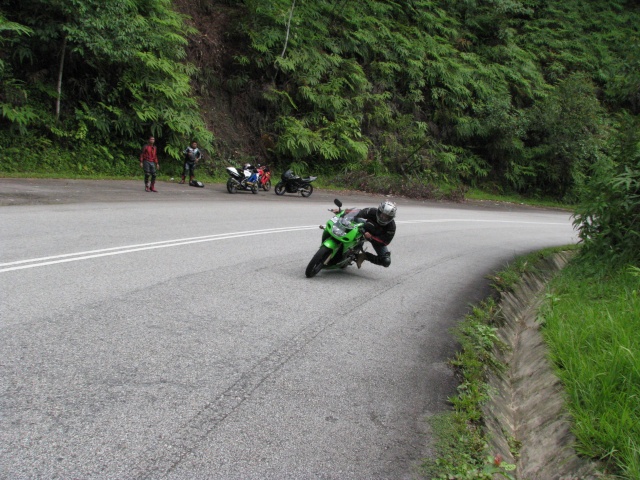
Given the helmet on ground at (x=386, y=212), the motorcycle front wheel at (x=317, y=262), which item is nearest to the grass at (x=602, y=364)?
the helmet on ground at (x=386, y=212)

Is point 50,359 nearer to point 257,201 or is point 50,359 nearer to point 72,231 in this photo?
point 72,231

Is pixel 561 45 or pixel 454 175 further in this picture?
pixel 561 45

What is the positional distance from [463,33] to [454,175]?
10365 millimetres

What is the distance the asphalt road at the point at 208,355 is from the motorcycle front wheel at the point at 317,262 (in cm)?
15

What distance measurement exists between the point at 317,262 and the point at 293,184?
13032 millimetres

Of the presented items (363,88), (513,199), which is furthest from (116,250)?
(513,199)

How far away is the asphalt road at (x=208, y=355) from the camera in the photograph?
322cm

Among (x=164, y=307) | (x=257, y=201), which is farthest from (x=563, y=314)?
(x=257, y=201)

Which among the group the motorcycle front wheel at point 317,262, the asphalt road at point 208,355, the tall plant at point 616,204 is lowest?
A: the asphalt road at point 208,355

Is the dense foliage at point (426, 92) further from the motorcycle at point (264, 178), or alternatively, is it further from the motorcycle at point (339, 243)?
the motorcycle at point (339, 243)

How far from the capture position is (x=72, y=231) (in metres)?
9.21

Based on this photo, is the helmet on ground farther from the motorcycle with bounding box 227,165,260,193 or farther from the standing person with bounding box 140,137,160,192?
the motorcycle with bounding box 227,165,260,193

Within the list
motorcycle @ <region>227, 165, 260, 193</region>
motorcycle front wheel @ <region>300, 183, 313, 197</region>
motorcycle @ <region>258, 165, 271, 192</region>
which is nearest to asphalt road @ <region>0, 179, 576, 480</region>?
motorcycle @ <region>227, 165, 260, 193</region>

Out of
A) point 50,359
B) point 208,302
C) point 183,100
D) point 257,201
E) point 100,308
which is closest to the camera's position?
point 50,359
